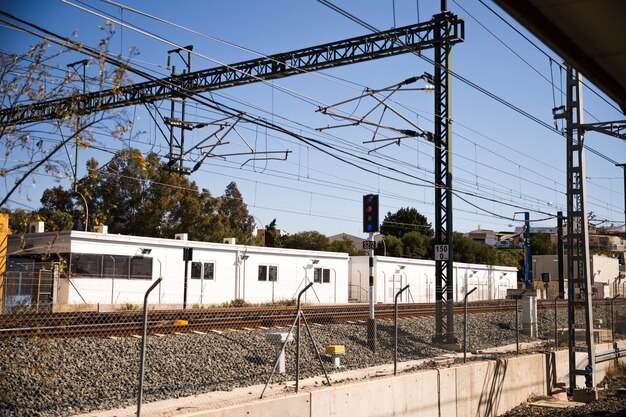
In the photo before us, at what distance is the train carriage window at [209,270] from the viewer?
34188mm

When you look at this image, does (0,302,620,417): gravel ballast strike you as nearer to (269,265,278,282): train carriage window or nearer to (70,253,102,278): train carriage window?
(70,253,102,278): train carriage window

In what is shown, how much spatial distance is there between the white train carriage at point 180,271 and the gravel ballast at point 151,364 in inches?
443

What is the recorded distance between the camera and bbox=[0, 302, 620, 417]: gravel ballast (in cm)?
1010

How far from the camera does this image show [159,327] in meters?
16.6

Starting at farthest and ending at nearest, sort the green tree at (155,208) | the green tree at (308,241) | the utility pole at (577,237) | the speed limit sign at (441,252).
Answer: the green tree at (308,241) → the green tree at (155,208) → the speed limit sign at (441,252) → the utility pole at (577,237)

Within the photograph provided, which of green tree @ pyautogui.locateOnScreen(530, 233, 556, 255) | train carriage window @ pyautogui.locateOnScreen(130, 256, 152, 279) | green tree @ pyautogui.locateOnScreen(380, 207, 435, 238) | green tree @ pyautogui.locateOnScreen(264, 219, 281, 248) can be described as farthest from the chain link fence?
green tree @ pyautogui.locateOnScreen(530, 233, 556, 255)

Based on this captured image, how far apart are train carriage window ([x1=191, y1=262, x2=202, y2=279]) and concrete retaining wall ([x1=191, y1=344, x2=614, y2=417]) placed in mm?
19144

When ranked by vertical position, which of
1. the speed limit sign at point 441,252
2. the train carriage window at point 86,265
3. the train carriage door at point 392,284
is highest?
the speed limit sign at point 441,252

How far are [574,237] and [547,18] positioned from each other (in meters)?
10.8

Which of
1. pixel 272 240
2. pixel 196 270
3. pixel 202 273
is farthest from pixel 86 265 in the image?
pixel 272 240

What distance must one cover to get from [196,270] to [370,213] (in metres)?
15.8

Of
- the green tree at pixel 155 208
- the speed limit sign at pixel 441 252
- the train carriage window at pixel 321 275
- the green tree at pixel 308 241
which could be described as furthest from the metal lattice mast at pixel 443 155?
the green tree at pixel 308 241

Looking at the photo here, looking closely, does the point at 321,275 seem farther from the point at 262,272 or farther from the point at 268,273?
the point at 262,272

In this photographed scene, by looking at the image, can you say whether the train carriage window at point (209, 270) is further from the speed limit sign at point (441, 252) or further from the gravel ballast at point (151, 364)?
the speed limit sign at point (441, 252)
